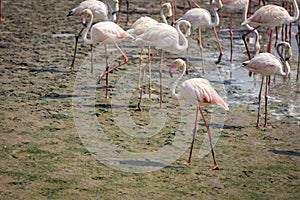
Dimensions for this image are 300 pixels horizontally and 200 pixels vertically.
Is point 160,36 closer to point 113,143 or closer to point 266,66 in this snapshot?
point 266,66

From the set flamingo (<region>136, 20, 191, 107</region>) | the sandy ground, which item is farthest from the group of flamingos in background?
the sandy ground

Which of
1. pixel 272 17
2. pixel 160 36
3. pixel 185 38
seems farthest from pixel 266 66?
pixel 272 17

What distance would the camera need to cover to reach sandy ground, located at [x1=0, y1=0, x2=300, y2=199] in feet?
18.2

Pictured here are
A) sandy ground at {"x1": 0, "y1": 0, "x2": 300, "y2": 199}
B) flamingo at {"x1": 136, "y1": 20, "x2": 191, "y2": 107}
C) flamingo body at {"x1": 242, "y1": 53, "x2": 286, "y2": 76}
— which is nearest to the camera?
sandy ground at {"x1": 0, "y1": 0, "x2": 300, "y2": 199}

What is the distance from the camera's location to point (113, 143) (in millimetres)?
6680

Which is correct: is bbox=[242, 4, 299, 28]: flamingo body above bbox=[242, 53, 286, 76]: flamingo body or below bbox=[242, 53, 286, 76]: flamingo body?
above

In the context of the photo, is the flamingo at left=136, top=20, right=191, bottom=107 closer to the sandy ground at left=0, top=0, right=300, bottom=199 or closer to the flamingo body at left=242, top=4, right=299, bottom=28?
the sandy ground at left=0, top=0, right=300, bottom=199

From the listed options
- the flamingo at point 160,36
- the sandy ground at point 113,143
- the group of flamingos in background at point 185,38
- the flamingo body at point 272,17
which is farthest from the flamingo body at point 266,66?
the flamingo body at point 272,17

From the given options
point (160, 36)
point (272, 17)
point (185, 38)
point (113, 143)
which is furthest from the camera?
point (272, 17)

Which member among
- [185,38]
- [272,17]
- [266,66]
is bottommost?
[266,66]

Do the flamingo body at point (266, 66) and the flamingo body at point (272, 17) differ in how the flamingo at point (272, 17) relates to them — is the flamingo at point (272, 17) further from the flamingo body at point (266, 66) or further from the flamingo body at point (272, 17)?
the flamingo body at point (266, 66)

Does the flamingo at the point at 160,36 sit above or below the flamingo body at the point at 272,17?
below

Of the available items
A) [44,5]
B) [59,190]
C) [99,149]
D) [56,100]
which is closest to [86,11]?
[56,100]

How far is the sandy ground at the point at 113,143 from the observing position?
5551 millimetres
